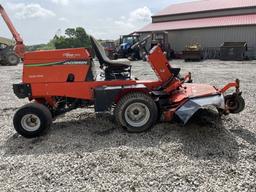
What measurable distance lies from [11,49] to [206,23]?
646 inches

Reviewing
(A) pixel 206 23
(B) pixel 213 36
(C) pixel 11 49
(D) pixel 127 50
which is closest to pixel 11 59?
(C) pixel 11 49

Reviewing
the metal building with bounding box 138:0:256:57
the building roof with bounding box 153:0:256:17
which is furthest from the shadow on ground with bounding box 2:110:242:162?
the building roof with bounding box 153:0:256:17

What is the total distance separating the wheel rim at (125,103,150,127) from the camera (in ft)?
16.7

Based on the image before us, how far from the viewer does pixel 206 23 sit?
92.9ft

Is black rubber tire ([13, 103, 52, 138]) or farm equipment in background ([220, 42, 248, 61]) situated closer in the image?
black rubber tire ([13, 103, 52, 138])

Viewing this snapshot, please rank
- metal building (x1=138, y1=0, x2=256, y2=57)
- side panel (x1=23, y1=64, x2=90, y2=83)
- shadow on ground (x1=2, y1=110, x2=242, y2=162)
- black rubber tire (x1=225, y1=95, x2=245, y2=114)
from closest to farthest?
shadow on ground (x1=2, y1=110, x2=242, y2=162) → side panel (x1=23, y1=64, x2=90, y2=83) → black rubber tire (x1=225, y1=95, x2=245, y2=114) → metal building (x1=138, y1=0, x2=256, y2=57)

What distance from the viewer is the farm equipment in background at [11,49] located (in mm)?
19078

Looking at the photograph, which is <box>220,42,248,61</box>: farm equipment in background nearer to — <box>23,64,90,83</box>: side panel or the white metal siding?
the white metal siding

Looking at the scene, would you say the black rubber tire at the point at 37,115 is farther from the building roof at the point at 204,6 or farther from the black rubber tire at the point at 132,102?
the building roof at the point at 204,6

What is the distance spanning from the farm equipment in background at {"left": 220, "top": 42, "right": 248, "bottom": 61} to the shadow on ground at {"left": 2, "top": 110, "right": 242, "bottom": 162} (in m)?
18.5

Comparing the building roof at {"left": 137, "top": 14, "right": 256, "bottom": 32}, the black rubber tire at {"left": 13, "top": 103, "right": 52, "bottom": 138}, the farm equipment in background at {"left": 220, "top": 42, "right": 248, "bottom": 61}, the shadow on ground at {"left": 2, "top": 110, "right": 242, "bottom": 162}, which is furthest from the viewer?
the building roof at {"left": 137, "top": 14, "right": 256, "bottom": 32}

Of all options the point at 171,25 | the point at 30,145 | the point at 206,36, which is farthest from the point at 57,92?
the point at 171,25

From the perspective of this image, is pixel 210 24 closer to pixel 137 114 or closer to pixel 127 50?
pixel 127 50

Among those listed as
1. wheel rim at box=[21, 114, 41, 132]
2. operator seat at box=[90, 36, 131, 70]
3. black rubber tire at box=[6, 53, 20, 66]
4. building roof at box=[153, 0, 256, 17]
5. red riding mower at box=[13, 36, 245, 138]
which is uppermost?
building roof at box=[153, 0, 256, 17]
